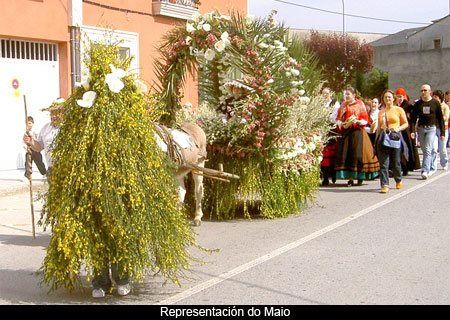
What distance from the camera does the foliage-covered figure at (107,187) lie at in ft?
15.5

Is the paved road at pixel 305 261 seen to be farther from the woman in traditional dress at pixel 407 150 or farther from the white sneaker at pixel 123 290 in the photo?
the woman in traditional dress at pixel 407 150

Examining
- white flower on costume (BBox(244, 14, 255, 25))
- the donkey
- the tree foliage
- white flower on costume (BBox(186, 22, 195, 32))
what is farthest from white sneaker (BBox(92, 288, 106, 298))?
the tree foliage

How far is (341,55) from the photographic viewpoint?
42375 millimetres

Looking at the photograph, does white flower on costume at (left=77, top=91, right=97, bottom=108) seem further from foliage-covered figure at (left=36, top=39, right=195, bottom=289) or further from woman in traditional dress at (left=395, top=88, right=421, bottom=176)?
woman in traditional dress at (left=395, top=88, right=421, bottom=176)

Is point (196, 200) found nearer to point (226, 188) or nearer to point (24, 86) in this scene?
point (226, 188)

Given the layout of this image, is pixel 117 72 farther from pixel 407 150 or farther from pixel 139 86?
pixel 407 150

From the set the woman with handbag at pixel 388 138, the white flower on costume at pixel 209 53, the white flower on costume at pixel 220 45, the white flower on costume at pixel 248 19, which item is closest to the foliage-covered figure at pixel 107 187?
the white flower on costume at pixel 220 45

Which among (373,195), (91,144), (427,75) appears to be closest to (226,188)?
(373,195)

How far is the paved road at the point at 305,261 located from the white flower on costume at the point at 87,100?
157 cm

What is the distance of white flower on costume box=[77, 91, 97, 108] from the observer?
15.9 ft

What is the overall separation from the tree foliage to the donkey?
3458cm

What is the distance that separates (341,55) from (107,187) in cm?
3927

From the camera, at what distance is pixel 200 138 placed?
8242mm

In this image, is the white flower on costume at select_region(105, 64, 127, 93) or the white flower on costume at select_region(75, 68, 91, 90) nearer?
the white flower on costume at select_region(105, 64, 127, 93)
